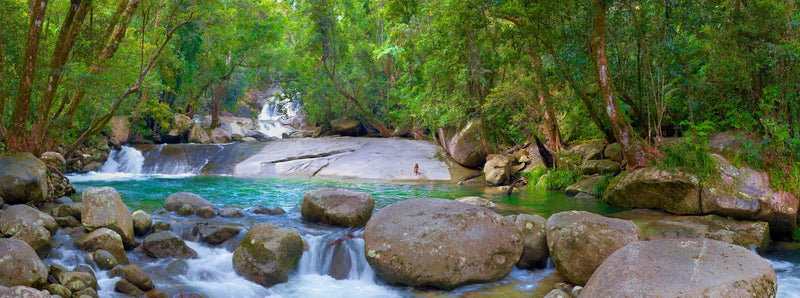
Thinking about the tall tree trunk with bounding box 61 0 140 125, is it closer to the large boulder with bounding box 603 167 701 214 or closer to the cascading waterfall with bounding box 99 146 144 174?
the cascading waterfall with bounding box 99 146 144 174

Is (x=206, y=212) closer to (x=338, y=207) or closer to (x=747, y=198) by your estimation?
(x=338, y=207)

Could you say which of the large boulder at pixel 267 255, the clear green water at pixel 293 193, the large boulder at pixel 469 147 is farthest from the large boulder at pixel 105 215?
the large boulder at pixel 469 147

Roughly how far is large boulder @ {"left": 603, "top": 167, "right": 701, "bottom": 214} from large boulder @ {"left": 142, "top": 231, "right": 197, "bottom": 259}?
872 cm

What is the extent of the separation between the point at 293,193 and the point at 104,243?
311 inches

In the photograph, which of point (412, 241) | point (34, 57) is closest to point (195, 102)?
point (34, 57)

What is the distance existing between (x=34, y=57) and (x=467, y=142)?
15.1 meters

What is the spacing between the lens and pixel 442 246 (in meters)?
6.04

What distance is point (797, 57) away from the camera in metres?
8.09

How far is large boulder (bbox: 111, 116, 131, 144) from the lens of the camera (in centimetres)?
2372

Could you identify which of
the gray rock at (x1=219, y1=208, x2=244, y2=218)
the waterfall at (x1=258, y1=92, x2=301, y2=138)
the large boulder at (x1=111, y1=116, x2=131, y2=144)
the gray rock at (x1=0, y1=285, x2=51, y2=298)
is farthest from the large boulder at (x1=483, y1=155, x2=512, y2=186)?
the waterfall at (x1=258, y1=92, x2=301, y2=138)

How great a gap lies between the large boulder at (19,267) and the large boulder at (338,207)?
429 centimetres

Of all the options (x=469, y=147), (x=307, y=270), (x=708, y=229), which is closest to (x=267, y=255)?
(x=307, y=270)

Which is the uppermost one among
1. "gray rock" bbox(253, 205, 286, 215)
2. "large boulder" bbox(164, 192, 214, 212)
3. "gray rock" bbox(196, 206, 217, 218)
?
"large boulder" bbox(164, 192, 214, 212)

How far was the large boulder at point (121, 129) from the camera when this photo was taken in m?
23.7
